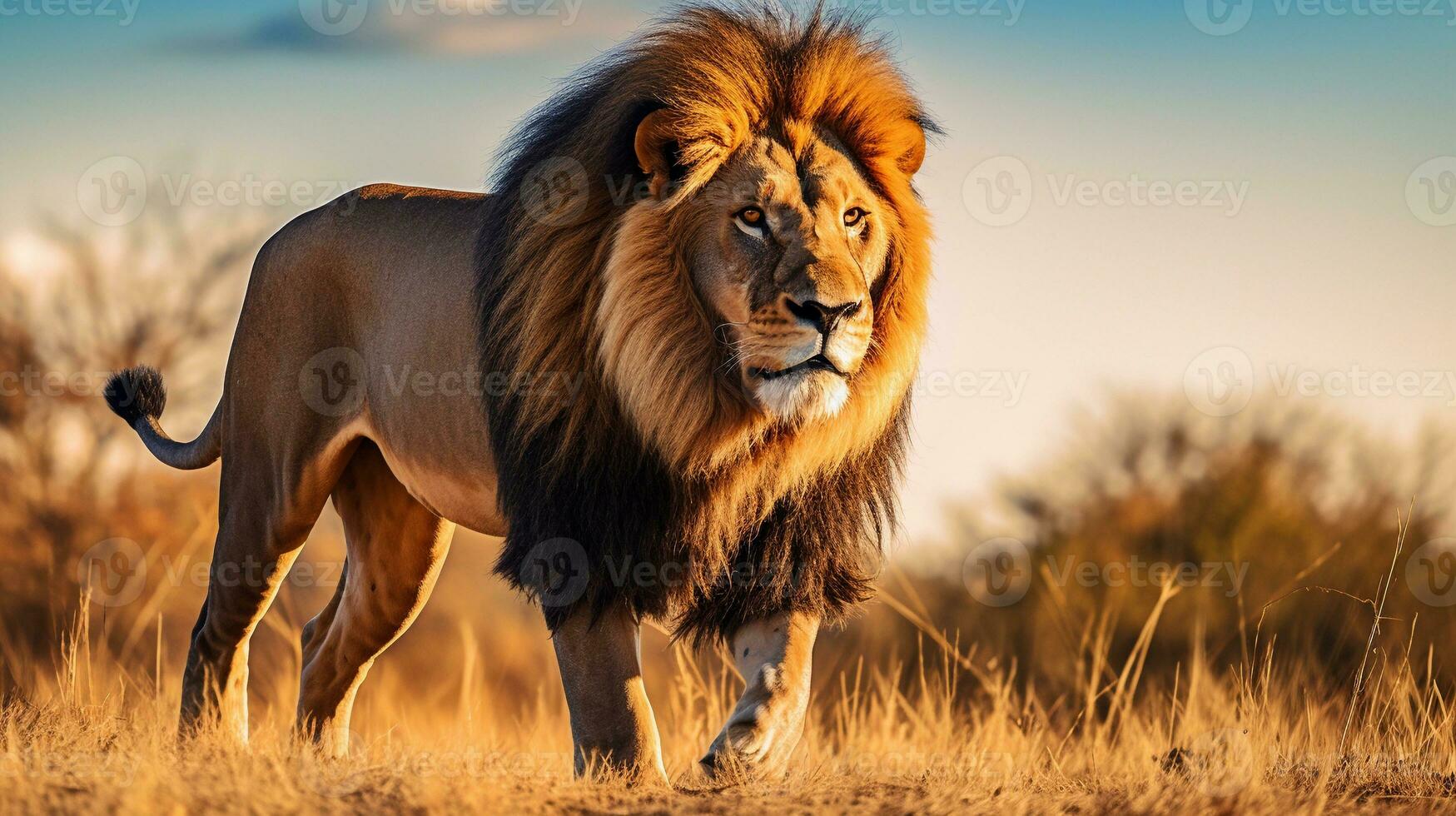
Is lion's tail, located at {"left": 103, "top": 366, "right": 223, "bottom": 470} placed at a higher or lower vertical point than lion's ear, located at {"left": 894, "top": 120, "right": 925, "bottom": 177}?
lower

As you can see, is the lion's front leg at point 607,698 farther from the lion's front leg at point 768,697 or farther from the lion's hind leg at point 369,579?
the lion's hind leg at point 369,579

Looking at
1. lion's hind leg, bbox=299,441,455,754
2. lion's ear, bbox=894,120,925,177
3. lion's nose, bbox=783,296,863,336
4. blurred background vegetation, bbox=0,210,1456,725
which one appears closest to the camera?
lion's nose, bbox=783,296,863,336

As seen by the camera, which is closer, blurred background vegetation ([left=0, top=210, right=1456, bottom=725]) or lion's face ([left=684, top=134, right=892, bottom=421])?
lion's face ([left=684, top=134, right=892, bottom=421])

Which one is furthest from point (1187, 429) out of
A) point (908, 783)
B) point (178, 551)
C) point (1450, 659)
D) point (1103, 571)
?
point (908, 783)

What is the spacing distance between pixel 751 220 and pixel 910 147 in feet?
2.41

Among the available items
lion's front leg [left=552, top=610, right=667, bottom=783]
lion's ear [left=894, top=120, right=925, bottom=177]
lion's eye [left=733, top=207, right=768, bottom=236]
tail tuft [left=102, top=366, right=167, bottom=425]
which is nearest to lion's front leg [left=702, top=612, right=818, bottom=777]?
lion's front leg [left=552, top=610, right=667, bottom=783]

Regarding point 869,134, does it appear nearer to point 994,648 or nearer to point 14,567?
point 14,567

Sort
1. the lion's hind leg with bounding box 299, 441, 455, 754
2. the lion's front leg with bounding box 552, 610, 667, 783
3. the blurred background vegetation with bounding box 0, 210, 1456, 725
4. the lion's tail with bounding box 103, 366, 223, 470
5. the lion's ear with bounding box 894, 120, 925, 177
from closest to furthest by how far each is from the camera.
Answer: the lion's front leg with bounding box 552, 610, 667, 783, the lion's ear with bounding box 894, 120, 925, 177, the lion's hind leg with bounding box 299, 441, 455, 754, the lion's tail with bounding box 103, 366, 223, 470, the blurred background vegetation with bounding box 0, 210, 1456, 725

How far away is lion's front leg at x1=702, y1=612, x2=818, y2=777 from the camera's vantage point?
426 cm

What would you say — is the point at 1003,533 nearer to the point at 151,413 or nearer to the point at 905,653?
the point at 905,653

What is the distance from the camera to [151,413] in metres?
6.50

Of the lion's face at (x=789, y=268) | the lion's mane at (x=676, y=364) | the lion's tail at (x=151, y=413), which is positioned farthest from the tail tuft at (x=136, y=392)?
the lion's face at (x=789, y=268)

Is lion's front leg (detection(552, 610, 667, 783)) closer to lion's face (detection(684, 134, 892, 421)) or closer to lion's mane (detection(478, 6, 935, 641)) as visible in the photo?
lion's mane (detection(478, 6, 935, 641))

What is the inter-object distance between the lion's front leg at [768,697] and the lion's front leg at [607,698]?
195 mm
